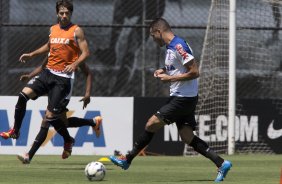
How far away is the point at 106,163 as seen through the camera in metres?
14.7

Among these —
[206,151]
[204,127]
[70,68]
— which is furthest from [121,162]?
[204,127]

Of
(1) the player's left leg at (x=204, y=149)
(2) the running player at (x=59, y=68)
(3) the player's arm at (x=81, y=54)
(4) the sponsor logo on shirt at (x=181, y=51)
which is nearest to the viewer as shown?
(1) the player's left leg at (x=204, y=149)

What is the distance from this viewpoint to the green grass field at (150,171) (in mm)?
11258

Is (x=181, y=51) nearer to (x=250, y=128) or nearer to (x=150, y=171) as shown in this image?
(x=150, y=171)

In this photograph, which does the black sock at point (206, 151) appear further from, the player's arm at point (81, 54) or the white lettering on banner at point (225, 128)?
the white lettering on banner at point (225, 128)

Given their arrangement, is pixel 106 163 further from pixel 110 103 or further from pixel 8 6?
pixel 8 6

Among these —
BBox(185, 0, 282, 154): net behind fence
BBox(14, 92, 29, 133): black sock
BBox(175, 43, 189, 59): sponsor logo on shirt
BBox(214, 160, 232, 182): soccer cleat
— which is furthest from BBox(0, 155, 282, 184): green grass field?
BBox(175, 43, 189, 59): sponsor logo on shirt

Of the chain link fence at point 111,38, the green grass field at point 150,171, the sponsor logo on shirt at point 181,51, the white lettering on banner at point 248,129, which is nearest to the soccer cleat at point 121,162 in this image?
the green grass field at point 150,171

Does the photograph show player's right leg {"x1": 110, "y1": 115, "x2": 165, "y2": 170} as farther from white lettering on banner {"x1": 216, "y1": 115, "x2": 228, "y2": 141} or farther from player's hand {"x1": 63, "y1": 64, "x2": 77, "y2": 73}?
white lettering on banner {"x1": 216, "y1": 115, "x2": 228, "y2": 141}

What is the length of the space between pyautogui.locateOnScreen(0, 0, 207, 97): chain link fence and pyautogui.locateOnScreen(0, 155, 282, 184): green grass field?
4.14 meters

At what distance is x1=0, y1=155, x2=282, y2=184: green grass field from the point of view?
1126 centimetres

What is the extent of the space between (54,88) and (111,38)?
25.8 ft

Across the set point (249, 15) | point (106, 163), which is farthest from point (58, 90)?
point (249, 15)

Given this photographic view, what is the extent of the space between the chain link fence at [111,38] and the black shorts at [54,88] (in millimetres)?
6473
